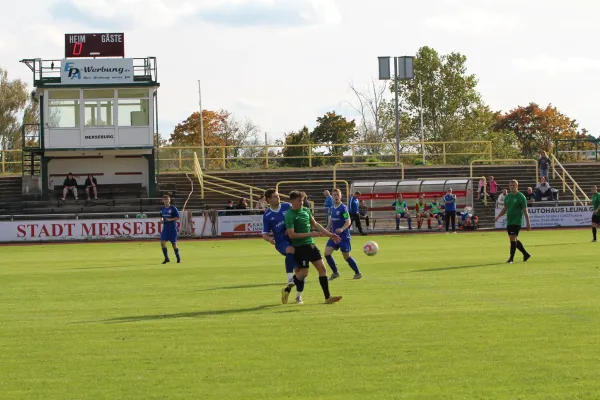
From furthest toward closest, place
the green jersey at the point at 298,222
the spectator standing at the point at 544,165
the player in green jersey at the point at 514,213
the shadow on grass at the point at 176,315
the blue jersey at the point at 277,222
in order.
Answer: the spectator standing at the point at 544,165
the player in green jersey at the point at 514,213
the blue jersey at the point at 277,222
the green jersey at the point at 298,222
the shadow on grass at the point at 176,315

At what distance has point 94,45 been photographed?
2007 inches

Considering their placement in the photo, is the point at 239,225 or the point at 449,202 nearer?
the point at 449,202

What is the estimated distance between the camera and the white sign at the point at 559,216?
4344 cm

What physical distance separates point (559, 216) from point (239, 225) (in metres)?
14.7

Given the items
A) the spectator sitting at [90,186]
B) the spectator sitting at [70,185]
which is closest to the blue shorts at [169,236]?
the spectator sitting at [90,186]

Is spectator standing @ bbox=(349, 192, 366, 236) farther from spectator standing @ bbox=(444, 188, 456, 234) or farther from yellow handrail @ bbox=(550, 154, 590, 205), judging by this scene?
yellow handrail @ bbox=(550, 154, 590, 205)

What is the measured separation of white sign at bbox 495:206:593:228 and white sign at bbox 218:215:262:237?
11.2 meters

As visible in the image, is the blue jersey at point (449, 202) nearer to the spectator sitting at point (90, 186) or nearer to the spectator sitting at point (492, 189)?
the spectator sitting at point (492, 189)

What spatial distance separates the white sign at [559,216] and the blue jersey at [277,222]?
2784 centimetres

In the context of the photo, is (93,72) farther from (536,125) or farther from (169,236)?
(536,125)

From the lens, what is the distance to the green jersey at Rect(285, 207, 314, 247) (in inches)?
562

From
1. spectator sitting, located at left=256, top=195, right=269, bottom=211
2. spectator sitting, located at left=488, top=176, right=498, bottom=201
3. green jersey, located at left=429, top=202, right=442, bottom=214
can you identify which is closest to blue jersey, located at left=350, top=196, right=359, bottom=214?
spectator sitting, located at left=256, top=195, right=269, bottom=211

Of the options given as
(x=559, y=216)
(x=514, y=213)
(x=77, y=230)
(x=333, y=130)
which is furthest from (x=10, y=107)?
(x=514, y=213)

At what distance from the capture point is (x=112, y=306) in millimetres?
15180
